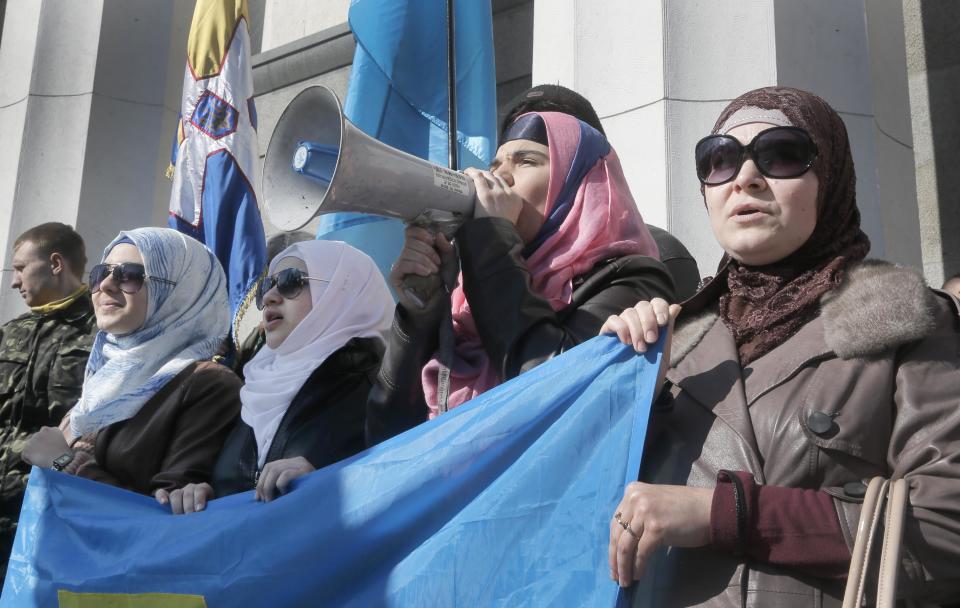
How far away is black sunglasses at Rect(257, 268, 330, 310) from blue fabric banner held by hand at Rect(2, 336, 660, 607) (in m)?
0.82

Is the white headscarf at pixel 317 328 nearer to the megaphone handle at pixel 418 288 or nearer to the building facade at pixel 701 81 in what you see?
the building facade at pixel 701 81

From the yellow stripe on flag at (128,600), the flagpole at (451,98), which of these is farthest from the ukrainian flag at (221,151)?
the yellow stripe on flag at (128,600)

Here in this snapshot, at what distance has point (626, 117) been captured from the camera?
491 centimetres

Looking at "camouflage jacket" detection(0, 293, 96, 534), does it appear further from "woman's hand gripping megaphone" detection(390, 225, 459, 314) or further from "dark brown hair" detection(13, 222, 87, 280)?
"woman's hand gripping megaphone" detection(390, 225, 459, 314)

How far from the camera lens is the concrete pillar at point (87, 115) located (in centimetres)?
838

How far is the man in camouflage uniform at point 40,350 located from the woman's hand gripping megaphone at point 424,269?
2370 mm

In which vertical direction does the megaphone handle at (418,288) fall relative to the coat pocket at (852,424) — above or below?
above

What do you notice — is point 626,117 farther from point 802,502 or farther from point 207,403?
point 802,502

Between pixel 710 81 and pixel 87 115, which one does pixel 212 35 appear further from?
pixel 710 81

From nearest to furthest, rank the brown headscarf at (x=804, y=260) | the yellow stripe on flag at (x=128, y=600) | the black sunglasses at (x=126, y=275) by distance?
the brown headscarf at (x=804, y=260) → the yellow stripe on flag at (x=128, y=600) → the black sunglasses at (x=126, y=275)

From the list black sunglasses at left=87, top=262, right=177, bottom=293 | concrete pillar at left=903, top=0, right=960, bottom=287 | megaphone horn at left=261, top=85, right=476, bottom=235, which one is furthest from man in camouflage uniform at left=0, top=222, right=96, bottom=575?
concrete pillar at left=903, top=0, right=960, bottom=287

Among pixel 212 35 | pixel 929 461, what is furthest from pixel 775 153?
pixel 212 35

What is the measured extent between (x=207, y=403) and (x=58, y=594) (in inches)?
31.4

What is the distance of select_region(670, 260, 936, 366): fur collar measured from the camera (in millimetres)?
1926
